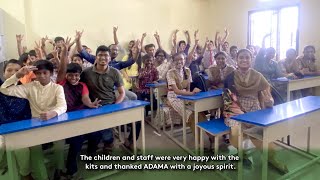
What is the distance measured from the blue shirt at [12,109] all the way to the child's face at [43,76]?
21 centimetres

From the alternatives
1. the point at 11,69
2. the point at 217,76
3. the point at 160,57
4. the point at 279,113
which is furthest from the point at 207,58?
the point at 11,69

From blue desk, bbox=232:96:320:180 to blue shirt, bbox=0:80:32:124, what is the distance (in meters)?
1.75

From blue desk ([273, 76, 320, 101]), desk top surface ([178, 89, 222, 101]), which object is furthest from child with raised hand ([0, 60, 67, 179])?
blue desk ([273, 76, 320, 101])

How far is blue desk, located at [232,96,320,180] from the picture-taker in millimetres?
1971

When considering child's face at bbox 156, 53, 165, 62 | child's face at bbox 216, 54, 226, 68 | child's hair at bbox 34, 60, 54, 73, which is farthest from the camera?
child's face at bbox 156, 53, 165, 62

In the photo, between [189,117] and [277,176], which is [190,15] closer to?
[189,117]

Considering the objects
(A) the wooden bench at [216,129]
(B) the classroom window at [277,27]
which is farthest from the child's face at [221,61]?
(B) the classroom window at [277,27]

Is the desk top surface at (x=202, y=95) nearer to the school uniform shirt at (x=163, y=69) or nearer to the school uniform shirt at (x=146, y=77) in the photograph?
the school uniform shirt at (x=146, y=77)

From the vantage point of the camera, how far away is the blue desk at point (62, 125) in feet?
6.06

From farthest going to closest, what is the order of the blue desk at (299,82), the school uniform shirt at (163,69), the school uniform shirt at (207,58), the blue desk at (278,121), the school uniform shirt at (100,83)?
the school uniform shirt at (207,58) < the school uniform shirt at (163,69) < the blue desk at (299,82) < the school uniform shirt at (100,83) < the blue desk at (278,121)

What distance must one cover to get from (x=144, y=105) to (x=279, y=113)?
3.94ft

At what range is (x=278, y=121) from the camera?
6.53ft

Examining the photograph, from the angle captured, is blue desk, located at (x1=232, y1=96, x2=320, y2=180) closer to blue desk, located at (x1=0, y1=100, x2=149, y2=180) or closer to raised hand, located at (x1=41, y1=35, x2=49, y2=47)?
blue desk, located at (x1=0, y1=100, x2=149, y2=180)

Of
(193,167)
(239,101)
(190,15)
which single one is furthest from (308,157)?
(190,15)
